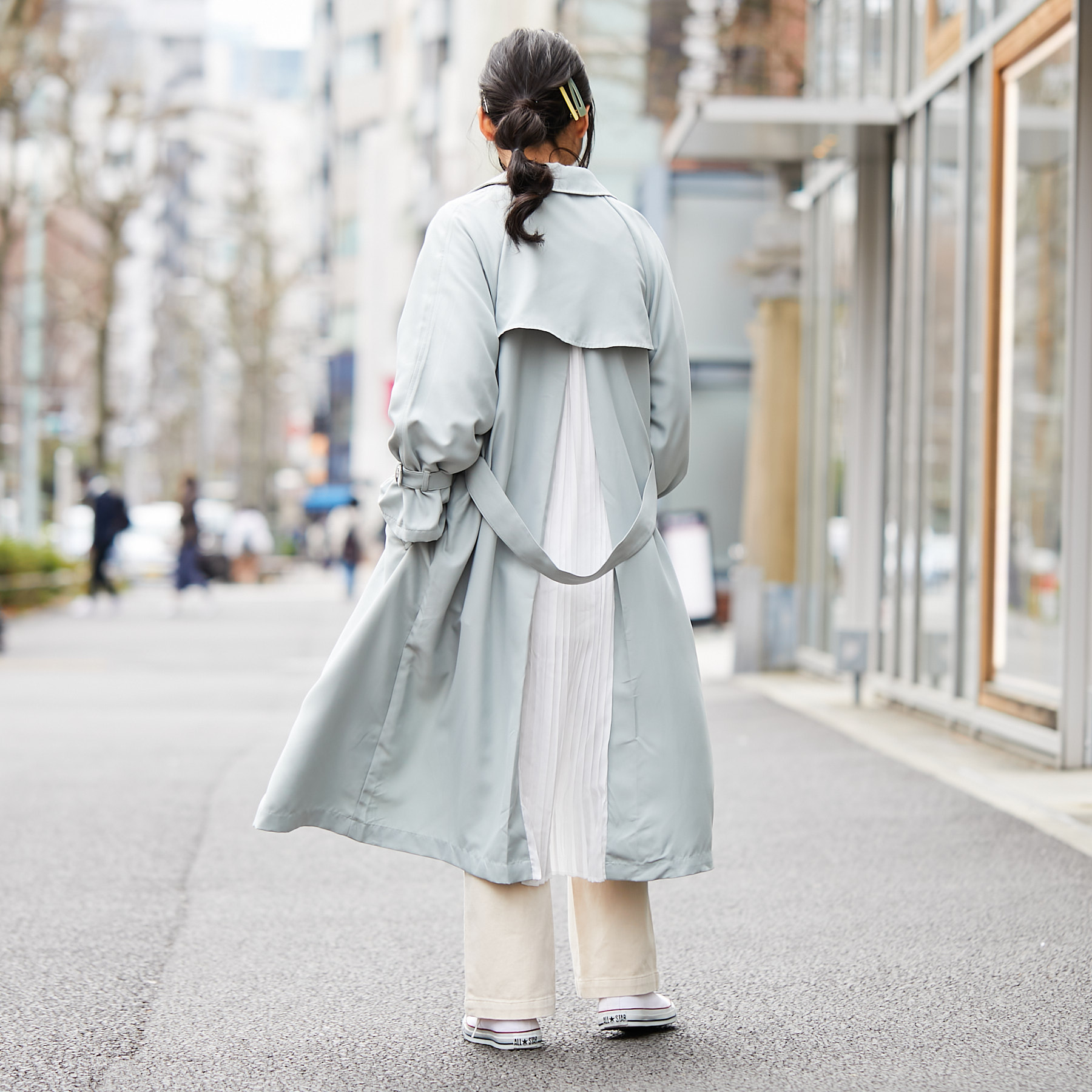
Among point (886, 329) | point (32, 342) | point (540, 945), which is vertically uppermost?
point (32, 342)

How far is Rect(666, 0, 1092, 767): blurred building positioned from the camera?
7.17 metres

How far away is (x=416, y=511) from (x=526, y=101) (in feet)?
2.61

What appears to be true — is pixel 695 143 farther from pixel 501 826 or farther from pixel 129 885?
pixel 501 826

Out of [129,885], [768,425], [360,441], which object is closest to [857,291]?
[768,425]

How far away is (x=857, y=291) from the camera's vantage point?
34.5ft

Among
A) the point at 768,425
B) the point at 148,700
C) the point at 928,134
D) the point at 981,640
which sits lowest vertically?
the point at 148,700

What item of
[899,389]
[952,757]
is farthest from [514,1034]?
[899,389]

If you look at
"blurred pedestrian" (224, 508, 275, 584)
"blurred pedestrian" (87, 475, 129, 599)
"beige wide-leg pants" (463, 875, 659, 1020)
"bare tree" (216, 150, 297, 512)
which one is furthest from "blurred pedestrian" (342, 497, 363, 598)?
"beige wide-leg pants" (463, 875, 659, 1020)

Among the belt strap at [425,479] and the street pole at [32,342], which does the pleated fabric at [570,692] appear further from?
the street pole at [32,342]

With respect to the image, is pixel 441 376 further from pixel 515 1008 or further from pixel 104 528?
pixel 104 528

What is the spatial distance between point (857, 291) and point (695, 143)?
1406mm

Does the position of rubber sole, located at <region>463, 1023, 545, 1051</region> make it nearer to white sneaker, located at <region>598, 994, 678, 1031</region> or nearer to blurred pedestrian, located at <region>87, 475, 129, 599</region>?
white sneaker, located at <region>598, 994, 678, 1031</region>

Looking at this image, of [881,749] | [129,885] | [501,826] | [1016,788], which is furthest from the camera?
[881,749]

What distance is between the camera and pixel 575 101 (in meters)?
3.14
